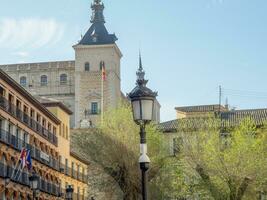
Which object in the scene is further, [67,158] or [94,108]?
[94,108]

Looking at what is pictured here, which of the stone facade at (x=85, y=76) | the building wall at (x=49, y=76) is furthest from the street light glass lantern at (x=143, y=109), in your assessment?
the building wall at (x=49, y=76)

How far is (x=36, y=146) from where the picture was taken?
7738 cm

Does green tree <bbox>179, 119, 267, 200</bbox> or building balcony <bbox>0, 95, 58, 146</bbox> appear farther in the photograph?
building balcony <bbox>0, 95, 58, 146</bbox>

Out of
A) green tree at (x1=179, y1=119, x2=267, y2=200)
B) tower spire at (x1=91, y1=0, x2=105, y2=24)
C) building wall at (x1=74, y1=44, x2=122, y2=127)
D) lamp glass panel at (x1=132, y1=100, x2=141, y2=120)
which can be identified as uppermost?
tower spire at (x1=91, y1=0, x2=105, y2=24)

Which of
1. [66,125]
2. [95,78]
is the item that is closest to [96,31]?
[95,78]

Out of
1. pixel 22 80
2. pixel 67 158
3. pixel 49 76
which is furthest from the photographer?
pixel 22 80

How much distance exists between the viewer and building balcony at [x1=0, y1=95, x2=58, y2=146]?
66.4m

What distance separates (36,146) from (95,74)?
58043mm

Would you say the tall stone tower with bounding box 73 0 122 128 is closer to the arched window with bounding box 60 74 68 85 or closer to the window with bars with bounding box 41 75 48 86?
the arched window with bounding box 60 74 68 85

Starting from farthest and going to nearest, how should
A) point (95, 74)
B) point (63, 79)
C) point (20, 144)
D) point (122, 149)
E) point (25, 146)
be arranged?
point (63, 79) → point (95, 74) → point (25, 146) → point (20, 144) → point (122, 149)

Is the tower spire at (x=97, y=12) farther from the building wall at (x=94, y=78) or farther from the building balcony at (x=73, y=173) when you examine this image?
the building balcony at (x=73, y=173)

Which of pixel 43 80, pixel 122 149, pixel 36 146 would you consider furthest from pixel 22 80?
pixel 122 149

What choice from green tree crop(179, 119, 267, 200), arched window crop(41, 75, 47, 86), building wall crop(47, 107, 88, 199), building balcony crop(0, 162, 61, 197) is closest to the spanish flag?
arched window crop(41, 75, 47, 86)

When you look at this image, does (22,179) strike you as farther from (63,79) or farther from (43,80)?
(43,80)
